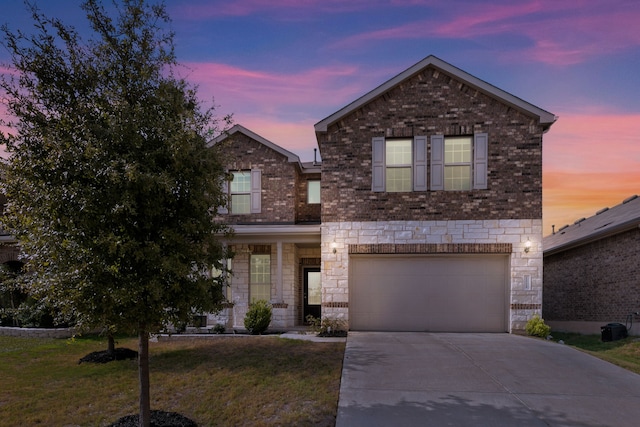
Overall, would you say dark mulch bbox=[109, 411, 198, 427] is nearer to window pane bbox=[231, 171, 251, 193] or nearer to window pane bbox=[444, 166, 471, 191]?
window pane bbox=[444, 166, 471, 191]

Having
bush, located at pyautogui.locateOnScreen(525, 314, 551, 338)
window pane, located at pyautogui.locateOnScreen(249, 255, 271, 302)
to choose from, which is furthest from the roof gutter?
window pane, located at pyautogui.locateOnScreen(249, 255, 271, 302)

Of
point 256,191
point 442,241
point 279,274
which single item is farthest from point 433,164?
point 256,191

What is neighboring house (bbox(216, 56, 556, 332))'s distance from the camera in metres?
12.3

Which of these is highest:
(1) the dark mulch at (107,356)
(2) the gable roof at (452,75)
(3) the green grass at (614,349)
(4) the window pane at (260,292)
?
(2) the gable roof at (452,75)

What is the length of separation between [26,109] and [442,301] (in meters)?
11.3

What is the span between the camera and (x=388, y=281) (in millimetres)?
12859

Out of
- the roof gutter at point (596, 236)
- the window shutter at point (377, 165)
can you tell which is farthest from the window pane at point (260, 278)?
the roof gutter at point (596, 236)

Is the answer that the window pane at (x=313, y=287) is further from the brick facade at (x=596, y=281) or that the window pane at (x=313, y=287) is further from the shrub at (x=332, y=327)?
the brick facade at (x=596, y=281)

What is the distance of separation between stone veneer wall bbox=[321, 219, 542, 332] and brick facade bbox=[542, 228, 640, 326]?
362 cm

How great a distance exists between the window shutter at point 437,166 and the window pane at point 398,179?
2.34ft

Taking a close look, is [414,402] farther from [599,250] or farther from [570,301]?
[570,301]

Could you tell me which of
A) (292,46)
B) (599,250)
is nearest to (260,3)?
(292,46)

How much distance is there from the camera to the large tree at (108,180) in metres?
4.59

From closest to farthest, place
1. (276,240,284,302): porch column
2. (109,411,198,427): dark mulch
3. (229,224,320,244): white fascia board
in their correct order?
(109,411,198,427): dark mulch, (229,224,320,244): white fascia board, (276,240,284,302): porch column
